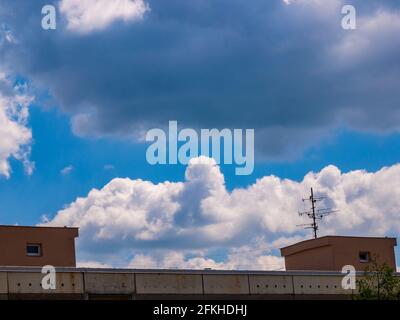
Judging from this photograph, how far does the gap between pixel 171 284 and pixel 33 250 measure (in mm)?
15734

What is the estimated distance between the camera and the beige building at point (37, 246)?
53000mm

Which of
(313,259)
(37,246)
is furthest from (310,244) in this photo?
(37,246)

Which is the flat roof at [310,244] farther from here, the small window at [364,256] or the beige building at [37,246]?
the beige building at [37,246]

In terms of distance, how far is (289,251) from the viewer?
6288 cm

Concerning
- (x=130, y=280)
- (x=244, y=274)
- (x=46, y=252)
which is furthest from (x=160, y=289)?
(x=46, y=252)

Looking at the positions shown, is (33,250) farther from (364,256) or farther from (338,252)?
(364,256)

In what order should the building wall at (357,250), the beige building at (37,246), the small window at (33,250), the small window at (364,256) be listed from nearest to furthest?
the beige building at (37,246), the small window at (33,250), the building wall at (357,250), the small window at (364,256)

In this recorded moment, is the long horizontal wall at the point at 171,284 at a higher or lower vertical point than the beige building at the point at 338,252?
lower

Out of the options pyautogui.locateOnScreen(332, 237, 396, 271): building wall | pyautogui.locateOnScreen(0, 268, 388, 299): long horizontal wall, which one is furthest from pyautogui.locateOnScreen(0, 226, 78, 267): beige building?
pyautogui.locateOnScreen(332, 237, 396, 271): building wall

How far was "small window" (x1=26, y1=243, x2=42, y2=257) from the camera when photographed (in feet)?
177

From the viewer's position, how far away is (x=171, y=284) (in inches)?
1628

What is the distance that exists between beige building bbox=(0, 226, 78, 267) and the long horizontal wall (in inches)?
575

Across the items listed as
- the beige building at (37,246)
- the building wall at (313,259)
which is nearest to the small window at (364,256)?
the building wall at (313,259)
